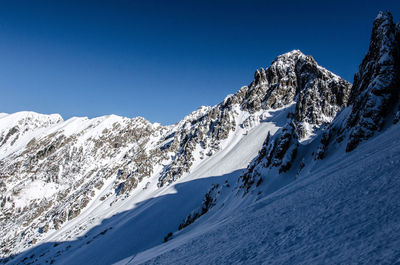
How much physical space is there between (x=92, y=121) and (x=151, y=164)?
3445 inches

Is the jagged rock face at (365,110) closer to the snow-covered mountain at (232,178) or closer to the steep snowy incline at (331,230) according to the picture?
the snow-covered mountain at (232,178)

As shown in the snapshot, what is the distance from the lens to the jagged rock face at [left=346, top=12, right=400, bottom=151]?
21.4m

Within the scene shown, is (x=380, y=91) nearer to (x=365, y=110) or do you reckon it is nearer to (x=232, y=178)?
(x=365, y=110)

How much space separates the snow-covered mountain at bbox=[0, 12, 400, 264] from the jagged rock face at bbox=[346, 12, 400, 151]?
0.12 meters

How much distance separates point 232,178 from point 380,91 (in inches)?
1269

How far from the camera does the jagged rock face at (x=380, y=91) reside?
21391 mm

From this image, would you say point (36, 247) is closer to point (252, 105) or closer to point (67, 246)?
point (67, 246)

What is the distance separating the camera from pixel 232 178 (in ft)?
161

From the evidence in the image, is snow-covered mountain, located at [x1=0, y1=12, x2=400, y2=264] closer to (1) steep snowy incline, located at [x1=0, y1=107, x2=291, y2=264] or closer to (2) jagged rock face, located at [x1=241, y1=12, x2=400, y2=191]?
(2) jagged rock face, located at [x1=241, y1=12, x2=400, y2=191]

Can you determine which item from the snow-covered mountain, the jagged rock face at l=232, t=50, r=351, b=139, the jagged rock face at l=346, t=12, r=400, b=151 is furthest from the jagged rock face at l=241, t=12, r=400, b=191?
the jagged rock face at l=232, t=50, r=351, b=139

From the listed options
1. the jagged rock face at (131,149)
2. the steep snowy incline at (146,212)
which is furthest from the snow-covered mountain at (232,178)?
the jagged rock face at (131,149)

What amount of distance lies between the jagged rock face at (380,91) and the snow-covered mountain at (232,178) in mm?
122

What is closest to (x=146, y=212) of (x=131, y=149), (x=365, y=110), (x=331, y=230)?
(x=365, y=110)

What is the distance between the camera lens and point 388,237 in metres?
4.99
